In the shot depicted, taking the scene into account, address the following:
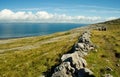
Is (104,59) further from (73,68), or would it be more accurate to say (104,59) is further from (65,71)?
(65,71)

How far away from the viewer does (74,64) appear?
175ft

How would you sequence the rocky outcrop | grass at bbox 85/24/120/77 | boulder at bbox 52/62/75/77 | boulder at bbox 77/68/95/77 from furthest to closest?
boulder at bbox 52/62/75/77 → grass at bbox 85/24/120/77 → the rocky outcrop → boulder at bbox 77/68/95/77

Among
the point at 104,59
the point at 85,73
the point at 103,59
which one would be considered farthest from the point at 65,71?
the point at 104,59

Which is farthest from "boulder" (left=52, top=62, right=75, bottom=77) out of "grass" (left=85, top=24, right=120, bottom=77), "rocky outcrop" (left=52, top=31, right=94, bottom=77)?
"grass" (left=85, top=24, right=120, bottom=77)

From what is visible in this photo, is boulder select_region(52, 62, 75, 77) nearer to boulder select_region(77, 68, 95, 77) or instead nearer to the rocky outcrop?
the rocky outcrop

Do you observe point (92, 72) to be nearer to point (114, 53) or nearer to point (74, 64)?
point (74, 64)

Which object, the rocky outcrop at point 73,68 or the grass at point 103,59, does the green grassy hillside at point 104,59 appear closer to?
the grass at point 103,59

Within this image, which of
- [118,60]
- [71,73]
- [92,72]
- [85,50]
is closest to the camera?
[92,72]

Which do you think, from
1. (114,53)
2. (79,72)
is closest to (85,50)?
(114,53)

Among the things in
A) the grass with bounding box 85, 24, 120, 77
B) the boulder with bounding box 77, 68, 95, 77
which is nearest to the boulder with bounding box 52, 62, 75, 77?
the boulder with bounding box 77, 68, 95, 77

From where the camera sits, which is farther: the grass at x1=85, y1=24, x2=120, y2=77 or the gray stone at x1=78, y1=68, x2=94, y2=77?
the grass at x1=85, y1=24, x2=120, y2=77

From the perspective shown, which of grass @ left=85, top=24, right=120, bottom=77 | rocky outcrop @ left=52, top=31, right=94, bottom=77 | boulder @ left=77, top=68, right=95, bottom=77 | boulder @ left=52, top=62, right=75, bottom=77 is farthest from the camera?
boulder @ left=52, top=62, right=75, bottom=77

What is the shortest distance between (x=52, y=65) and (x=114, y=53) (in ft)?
73.1

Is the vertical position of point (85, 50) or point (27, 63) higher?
point (85, 50)
